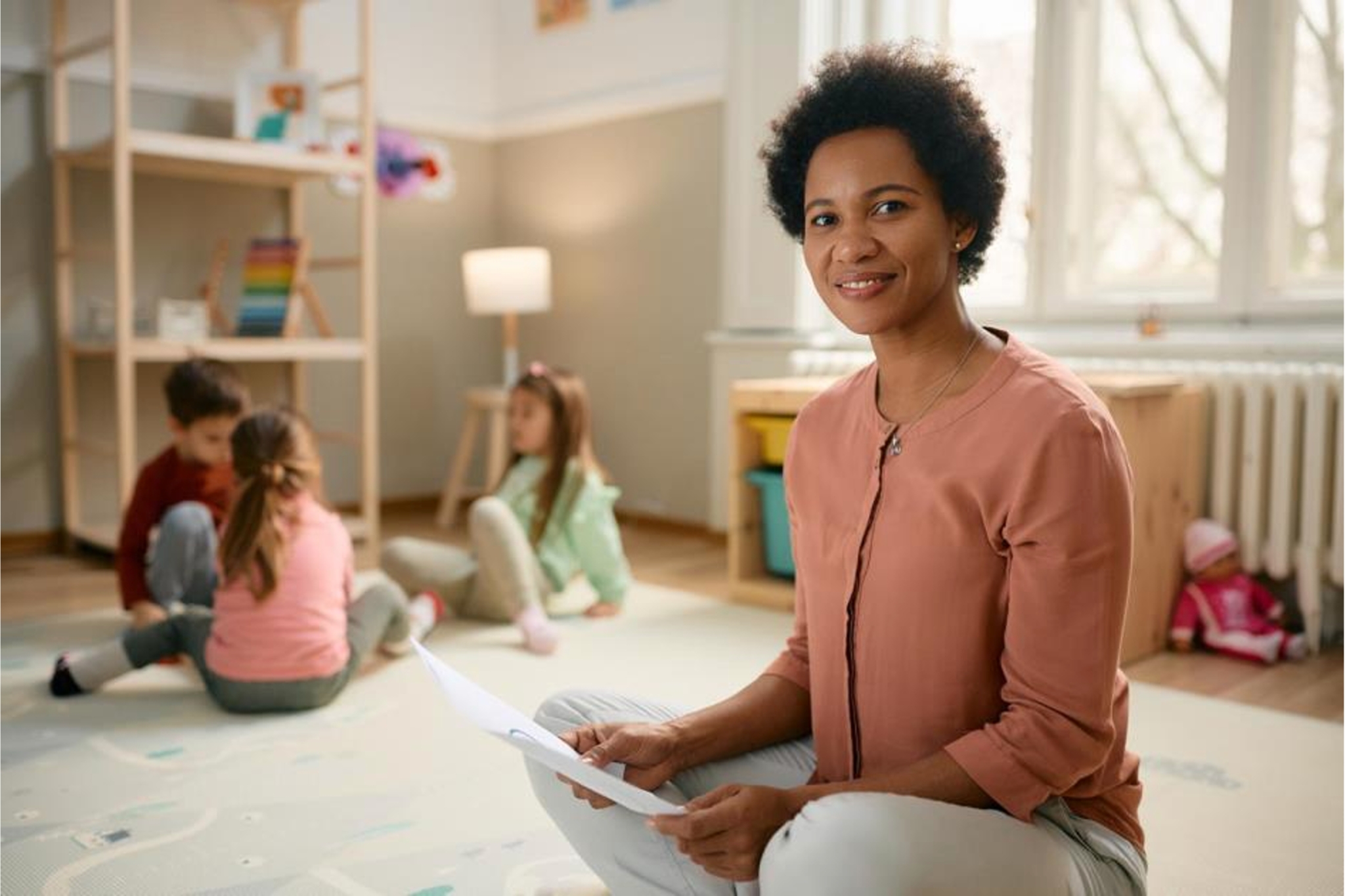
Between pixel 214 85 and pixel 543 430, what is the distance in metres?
1.96

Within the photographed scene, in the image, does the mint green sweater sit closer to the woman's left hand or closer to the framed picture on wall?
the woman's left hand

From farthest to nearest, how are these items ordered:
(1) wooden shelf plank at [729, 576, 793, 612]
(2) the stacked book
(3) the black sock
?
(2) the stacked book → (1) wooden shelf plank at [729, 576, 793, 612] → (3) the black sock

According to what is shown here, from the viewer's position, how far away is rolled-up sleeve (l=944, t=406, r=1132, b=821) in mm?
949

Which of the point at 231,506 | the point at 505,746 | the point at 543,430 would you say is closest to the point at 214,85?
the point at 543,430

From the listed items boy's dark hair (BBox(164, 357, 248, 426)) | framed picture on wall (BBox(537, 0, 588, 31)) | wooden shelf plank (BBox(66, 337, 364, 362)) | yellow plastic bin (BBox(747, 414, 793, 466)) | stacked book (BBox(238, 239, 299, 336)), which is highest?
framed picture on wall (BBox(537, 0, 588, 31))

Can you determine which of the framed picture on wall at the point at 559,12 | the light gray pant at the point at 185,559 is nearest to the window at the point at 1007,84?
the framed picture on wall at the point at 559,12

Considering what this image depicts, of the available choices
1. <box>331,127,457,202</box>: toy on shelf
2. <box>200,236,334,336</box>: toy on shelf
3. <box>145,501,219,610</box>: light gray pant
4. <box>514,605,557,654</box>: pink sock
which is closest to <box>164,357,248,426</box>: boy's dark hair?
<box>145,501,219,610</box>: light gray pant

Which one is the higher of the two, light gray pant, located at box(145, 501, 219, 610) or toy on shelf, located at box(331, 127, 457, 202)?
toy on shelf, located at box(331, 127, 457, 202)

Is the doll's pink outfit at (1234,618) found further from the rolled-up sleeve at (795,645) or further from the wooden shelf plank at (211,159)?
the wooden shelf plank at (211,159)

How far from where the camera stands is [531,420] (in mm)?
2979

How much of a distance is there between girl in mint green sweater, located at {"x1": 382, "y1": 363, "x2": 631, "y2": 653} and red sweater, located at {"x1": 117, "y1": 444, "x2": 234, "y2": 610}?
1.33ft

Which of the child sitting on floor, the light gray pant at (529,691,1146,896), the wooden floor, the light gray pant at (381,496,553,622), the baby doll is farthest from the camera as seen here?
the light gray pant at (381,496,553,622)

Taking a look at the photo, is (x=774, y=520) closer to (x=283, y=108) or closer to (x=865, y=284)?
(x=283, y=108)

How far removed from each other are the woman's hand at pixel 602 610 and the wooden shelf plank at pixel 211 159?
5.34ft
